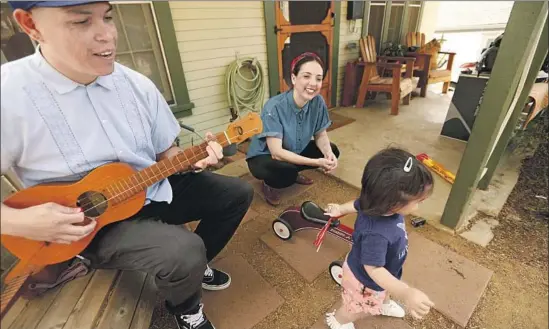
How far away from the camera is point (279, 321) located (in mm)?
1146

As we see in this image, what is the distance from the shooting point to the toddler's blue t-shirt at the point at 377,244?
31.4 inches

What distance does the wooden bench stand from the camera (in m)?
0.76

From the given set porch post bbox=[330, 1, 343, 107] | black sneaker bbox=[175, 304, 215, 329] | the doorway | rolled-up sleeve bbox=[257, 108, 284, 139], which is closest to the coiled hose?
the doorway

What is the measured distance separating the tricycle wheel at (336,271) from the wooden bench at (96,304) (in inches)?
33.4

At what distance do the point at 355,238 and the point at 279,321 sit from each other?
1.93ft

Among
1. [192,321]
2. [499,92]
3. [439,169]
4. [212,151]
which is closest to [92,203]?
[212,151]

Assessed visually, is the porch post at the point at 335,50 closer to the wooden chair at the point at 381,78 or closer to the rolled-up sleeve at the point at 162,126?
the wooden chair at the point at 381,78

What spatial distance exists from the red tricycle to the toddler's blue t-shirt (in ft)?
1.52

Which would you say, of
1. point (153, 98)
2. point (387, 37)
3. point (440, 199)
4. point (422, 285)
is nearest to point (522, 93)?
point (440, 199)

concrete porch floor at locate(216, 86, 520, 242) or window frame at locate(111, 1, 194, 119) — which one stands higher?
window frame at locate(111, 1, 194, 119)

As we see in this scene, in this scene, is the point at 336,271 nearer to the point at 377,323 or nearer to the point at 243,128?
the point at 377,323

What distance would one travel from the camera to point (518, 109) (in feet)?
5.10

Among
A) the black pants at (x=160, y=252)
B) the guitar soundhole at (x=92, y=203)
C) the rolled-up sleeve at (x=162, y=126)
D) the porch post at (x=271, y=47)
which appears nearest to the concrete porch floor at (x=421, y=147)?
the porch post at (x=271, y=47)

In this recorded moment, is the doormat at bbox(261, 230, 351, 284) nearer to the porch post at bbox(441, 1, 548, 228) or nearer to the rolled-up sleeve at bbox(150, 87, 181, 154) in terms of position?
the porch post at bbox(441, 1, 548, 228)
